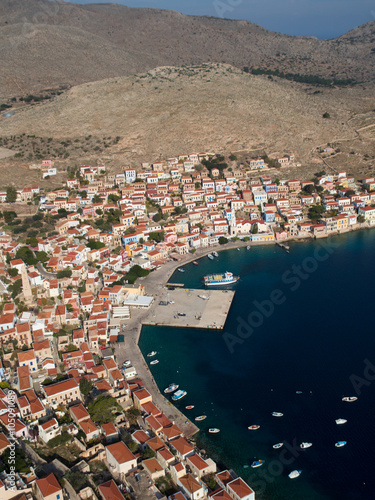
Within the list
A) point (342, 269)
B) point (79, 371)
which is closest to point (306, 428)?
point (79, 371)

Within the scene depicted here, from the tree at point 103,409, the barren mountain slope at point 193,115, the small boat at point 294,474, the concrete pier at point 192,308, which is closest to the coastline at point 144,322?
the concrete pier at point 192,308

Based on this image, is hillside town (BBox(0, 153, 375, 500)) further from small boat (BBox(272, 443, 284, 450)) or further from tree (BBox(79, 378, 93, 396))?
small boat (BBox(272, 443, 284, 450))

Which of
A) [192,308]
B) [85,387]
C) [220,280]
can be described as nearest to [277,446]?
[85,387]

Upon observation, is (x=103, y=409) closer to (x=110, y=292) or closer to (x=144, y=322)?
(x=144, y=322)

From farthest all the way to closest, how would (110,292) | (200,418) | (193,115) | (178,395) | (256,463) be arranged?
(193,115) < (110,292) < (178,395) < (200,418) < (256,463)

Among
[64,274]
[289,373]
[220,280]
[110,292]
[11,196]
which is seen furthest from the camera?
[11,196]

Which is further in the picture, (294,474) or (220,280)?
(220,280)

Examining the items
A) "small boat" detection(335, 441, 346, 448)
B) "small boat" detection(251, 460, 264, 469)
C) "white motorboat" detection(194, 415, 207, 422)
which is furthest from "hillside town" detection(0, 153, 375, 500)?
"small boat" detection(335, 441, 346, 448)
